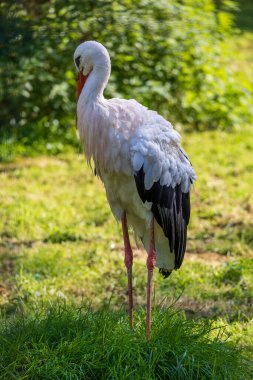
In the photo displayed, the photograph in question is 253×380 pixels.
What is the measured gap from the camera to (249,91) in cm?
973

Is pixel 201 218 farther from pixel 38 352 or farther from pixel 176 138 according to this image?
pixel 38 352

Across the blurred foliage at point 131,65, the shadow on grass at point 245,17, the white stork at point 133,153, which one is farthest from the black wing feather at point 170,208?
the shadow on grass at point 245,17

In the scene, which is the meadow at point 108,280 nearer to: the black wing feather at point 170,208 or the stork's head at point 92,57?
the black wing feather at point 170,208

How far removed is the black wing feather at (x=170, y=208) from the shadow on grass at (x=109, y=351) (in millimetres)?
443

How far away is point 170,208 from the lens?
388 cm

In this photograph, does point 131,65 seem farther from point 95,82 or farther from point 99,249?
point 95,82

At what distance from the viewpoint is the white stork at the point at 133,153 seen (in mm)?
A: 3744

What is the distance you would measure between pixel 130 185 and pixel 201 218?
8.99 ft

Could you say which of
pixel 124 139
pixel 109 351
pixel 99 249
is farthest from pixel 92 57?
pixel 99 249

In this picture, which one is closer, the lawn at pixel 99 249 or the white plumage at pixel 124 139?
the white plumage at pixel 124 139

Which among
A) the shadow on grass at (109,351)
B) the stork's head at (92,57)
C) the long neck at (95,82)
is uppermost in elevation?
the stork's head at (92,57)

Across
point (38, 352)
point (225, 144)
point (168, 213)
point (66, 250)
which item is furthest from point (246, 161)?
point (38, 352)

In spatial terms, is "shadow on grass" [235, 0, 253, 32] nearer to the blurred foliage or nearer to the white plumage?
the blurred foliage

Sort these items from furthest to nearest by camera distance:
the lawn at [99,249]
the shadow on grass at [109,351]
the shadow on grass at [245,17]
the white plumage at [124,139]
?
1. the shadow on grass at [245,17]
2. the lawn at [99,249]
3. the white plumage at [124,139]
4. the shadow on grass at [109,351]
